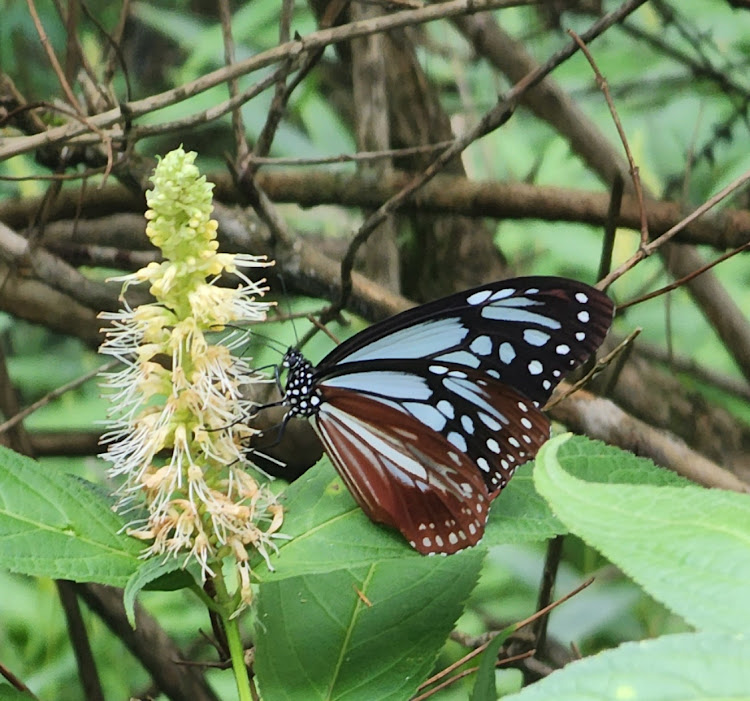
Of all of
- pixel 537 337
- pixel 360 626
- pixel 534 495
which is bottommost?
pixel 360 626

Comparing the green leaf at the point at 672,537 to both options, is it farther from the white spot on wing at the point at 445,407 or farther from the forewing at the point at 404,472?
the white spot on wing at the point at 445,407

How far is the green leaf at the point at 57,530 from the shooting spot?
0.75m

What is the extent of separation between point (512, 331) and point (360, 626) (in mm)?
373

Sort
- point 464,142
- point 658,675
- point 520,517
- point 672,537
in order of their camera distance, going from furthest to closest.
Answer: point 464,142, point 520,517, point 672,537, point 658,675

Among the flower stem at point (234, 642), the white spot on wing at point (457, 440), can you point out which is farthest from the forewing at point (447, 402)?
the flower stem at point (234, 642)

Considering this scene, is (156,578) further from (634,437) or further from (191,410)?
(634,437)

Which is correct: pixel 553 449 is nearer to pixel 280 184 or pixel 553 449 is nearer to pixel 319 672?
pixel 319 672

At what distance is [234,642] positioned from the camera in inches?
31.4

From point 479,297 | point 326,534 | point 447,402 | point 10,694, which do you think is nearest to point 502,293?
point 479,297

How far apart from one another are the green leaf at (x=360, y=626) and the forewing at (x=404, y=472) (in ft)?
0.18

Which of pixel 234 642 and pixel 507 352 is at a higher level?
pixel 507 352

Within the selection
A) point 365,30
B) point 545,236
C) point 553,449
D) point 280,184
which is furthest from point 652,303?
point 553,449

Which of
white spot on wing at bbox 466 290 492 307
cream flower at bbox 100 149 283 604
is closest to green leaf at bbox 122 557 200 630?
cream flower at bbox 100 149 283 604

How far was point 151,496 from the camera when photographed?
0.84 metres
